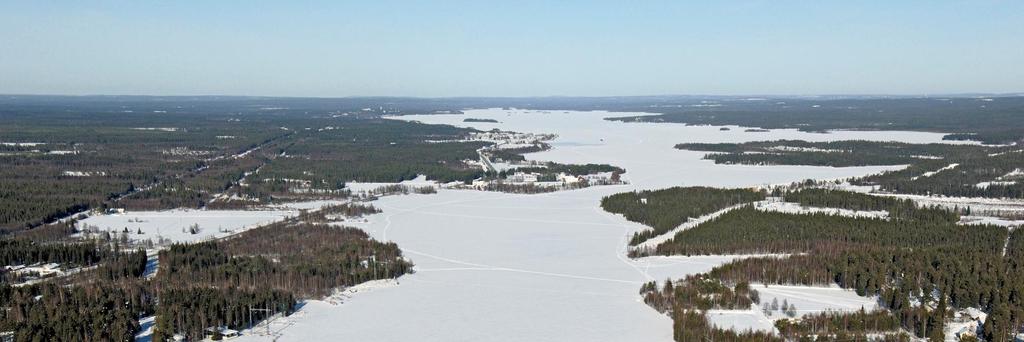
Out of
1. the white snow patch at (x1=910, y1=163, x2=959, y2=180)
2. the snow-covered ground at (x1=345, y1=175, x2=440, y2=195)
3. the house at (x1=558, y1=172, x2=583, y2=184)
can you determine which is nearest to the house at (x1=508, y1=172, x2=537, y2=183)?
the house at (x1=558, y1=172, x2=583, y2=184)

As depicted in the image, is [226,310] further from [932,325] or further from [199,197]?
[199,197]

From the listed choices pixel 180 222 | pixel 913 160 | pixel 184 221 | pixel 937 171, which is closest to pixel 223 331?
pixel 180 222

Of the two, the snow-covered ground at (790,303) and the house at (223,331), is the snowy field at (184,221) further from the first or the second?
the snow-covered ground at (790,303)

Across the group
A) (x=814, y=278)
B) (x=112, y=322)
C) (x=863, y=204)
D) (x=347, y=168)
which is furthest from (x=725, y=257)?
(x=347, y=168)

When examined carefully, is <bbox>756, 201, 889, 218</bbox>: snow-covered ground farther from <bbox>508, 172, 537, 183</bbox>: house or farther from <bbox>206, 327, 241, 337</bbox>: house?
<bbox>206, 327, 241, 337</bbox>: house

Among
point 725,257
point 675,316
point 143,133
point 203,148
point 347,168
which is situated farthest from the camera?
point 143,133

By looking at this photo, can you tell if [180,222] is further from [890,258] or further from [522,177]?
[890,258]

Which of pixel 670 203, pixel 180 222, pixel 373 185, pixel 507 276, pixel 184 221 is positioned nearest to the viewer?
pixel 507 276

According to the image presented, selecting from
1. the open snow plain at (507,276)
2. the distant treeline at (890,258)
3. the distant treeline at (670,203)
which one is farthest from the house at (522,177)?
the distant treeline at (890,258)
